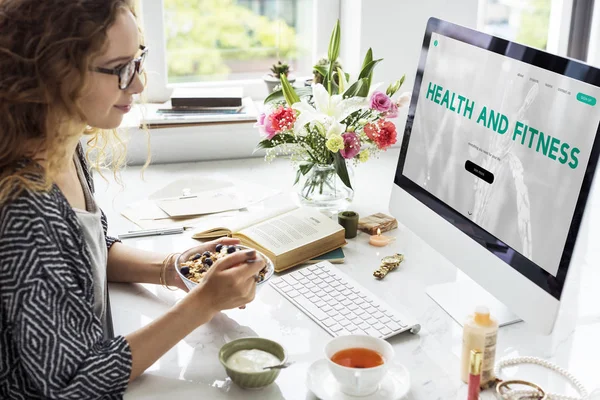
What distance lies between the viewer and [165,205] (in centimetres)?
187

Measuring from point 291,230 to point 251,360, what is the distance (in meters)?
0.49

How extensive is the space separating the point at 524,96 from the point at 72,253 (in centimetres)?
74

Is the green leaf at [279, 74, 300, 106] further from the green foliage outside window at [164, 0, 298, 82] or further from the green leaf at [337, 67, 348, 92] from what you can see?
the green foliage outside window at [164, 0, 298, 82]

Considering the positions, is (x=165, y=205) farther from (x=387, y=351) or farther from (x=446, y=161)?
(x=387, y=351)

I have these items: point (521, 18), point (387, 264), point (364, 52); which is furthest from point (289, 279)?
point (521, 18)

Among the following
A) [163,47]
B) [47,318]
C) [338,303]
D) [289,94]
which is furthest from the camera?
[163,47]

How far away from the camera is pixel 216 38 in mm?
2559

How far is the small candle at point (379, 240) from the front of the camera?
1.66 meters

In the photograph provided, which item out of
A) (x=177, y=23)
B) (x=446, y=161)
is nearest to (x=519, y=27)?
(x=177, y=23)

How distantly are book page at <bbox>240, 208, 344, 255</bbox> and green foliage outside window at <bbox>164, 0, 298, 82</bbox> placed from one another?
1.03 metres

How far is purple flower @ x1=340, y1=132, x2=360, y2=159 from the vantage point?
172cm

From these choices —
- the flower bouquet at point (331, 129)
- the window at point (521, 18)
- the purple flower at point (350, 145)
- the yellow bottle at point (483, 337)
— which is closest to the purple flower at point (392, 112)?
the flower bouquet at point (331, 129)

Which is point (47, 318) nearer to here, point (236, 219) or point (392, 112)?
point (236, 219)

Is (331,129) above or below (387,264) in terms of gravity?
above
